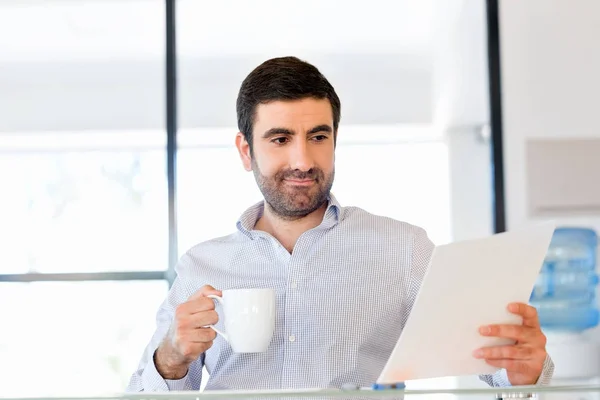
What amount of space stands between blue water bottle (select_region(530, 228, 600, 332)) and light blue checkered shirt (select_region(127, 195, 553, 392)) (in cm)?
200

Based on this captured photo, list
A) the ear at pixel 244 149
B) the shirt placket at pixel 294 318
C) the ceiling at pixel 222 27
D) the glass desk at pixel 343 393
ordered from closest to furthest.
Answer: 1. the glass desk at pixel 343 393
2. the shirt placket at pixel 294 318
3. the ear at pixel 244 149
4. the ceiling at pixel 222 27

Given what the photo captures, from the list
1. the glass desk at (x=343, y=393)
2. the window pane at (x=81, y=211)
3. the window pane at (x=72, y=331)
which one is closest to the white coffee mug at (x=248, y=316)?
the glass desk at (x=343, y=393)

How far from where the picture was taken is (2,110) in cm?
610

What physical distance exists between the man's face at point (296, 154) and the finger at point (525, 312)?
568 millimetres

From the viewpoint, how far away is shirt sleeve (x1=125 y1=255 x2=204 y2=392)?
5.07ft

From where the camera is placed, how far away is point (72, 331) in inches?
207

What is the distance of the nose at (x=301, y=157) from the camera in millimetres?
1724

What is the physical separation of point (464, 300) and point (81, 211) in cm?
403

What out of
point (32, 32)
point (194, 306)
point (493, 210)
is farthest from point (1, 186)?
point (194, 306)

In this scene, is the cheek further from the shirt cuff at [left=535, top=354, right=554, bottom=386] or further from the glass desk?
the glass desk

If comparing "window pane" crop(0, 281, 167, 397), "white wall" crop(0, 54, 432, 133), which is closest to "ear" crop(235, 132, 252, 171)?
"window pane" crop(0, 281, 167, 397)

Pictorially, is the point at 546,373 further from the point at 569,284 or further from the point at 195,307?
the point at 569,284

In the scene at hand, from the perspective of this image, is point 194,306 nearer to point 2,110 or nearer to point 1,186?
point 1,186

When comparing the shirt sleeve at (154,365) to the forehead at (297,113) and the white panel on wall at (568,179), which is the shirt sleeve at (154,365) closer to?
the forehead at (297,113)
